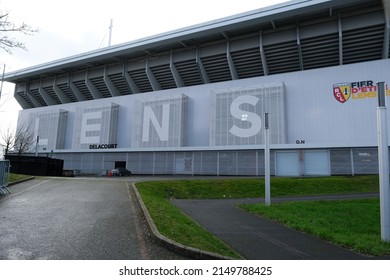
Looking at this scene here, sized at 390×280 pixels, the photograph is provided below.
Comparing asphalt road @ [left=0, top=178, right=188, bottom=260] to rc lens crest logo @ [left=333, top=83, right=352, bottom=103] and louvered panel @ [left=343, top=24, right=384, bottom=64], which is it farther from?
louvered panel @ [left=343, top=24, right=384, bottom=64]

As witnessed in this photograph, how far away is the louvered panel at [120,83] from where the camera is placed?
4562 centimetres

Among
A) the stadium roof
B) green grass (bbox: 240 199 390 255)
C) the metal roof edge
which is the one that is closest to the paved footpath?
green grass (bbox: 240 199 390 255)

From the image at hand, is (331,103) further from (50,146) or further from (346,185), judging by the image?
(50,146)

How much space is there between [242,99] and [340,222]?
80.5 feet

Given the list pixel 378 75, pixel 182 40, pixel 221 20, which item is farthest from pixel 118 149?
pixel 378 75

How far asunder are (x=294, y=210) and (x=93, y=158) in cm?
3371

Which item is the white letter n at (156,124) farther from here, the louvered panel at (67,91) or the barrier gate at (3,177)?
the barrier gate at (3,177)

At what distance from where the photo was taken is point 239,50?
36.2m

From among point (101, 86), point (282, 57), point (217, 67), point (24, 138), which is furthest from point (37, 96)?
point (282, 57)

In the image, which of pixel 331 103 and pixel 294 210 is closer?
pixel 294 210

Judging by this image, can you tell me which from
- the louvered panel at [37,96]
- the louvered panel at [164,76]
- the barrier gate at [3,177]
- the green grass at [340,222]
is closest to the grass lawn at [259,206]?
the green grass at [340,222]

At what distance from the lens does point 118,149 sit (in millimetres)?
36844

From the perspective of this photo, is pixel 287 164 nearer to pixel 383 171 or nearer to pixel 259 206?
pixel 259 206

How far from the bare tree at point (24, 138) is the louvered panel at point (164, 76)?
22.4 metres
